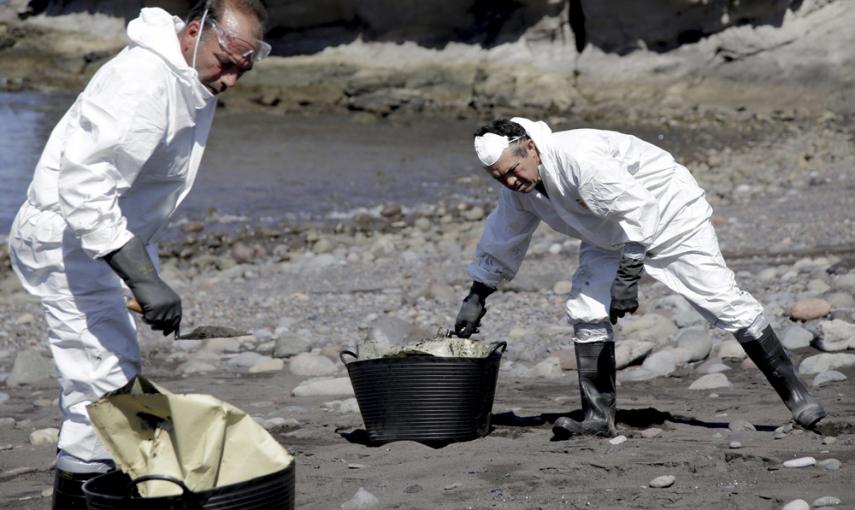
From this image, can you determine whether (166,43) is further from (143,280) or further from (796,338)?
(796,338)

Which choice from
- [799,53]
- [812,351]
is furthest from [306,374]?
[799,53]

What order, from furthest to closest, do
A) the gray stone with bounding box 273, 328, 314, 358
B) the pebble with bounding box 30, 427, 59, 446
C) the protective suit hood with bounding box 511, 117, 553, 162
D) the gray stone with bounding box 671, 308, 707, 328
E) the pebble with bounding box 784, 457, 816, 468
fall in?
the gray stone with bounding box 273, 328, 314, 358 → the gray stone with bounding box 671, 308, 707, 328 → the pebble with bounding box 30, 427, 59, 446 → the protective suit hood with bounding box 511, 117, 553, 162 → the pebble with bounding box 784, 457, 816, 468

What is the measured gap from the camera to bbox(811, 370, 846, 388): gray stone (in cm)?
592

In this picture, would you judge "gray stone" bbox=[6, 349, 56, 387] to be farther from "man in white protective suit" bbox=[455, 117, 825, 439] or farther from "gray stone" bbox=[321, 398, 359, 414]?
"man in white protective suit" bbox=[455, 117, 825, 439]

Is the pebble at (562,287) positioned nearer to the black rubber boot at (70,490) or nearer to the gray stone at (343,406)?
the gray stone at (343,406)

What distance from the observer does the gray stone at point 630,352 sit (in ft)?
22.1

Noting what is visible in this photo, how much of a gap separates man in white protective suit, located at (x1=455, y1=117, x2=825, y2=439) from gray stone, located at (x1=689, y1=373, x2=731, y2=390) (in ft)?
3.46

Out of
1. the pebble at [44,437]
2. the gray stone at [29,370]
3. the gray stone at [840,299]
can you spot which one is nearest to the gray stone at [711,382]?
the gray stone at [840,299]

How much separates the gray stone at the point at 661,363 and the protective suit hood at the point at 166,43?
12.2 ft

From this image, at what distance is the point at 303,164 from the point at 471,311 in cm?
1680

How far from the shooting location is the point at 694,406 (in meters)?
5.84

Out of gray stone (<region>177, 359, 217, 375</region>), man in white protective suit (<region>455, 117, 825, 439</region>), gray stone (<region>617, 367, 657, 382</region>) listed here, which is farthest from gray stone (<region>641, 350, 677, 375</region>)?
gray stone (<region>177, 359, 217, 375</region>)

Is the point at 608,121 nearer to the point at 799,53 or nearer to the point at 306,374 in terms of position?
the point at 799,53

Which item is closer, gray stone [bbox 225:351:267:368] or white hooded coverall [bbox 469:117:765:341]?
white hooded coverall [bbox 469:117:765:341]
